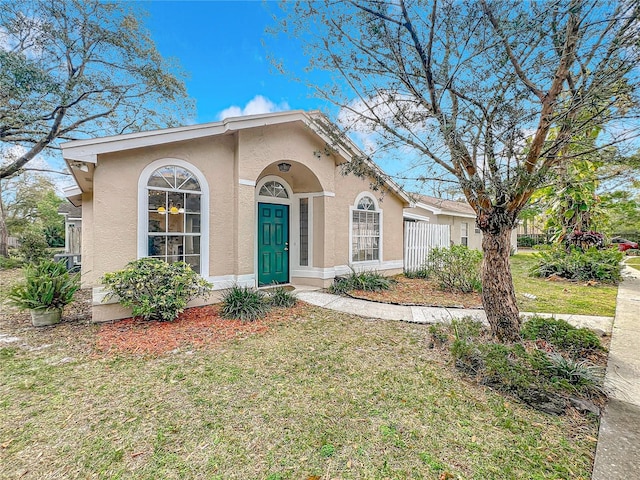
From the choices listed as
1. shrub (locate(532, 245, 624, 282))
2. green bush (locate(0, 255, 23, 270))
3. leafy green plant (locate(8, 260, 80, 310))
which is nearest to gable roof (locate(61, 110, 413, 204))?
leafy green plant (locate(8, 260, 80, 310))

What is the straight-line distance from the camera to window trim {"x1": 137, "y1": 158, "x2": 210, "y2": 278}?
621 cm

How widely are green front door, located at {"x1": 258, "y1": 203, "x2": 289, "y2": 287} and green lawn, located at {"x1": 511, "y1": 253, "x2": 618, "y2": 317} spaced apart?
6621mm

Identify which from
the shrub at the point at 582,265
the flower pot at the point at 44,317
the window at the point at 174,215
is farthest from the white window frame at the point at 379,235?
the flower pot at the point at 44,317

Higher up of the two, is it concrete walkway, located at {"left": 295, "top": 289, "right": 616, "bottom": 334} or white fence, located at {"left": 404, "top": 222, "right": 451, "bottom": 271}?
white fence, located at {"left": 404, "top": 222, "right": 451, "bottom": 271}

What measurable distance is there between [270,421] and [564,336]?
4467 millimetres

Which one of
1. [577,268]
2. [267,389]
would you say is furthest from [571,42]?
[577,268]

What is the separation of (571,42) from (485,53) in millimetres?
977

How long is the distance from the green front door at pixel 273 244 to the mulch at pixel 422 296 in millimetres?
2467

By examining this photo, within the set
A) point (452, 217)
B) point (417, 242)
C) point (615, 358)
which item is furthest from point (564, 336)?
point (452, 217)

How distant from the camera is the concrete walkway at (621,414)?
2.33 m

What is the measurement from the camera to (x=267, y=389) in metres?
3.52

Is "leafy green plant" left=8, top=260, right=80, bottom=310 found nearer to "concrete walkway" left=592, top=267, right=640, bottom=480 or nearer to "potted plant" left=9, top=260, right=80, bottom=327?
"potted plant" left=9, top=260, right=80, bottom=327

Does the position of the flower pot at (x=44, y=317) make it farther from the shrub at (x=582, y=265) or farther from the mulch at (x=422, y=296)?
the shrub at (x=582, y=265)

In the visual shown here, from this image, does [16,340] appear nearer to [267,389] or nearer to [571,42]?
[267,389]
